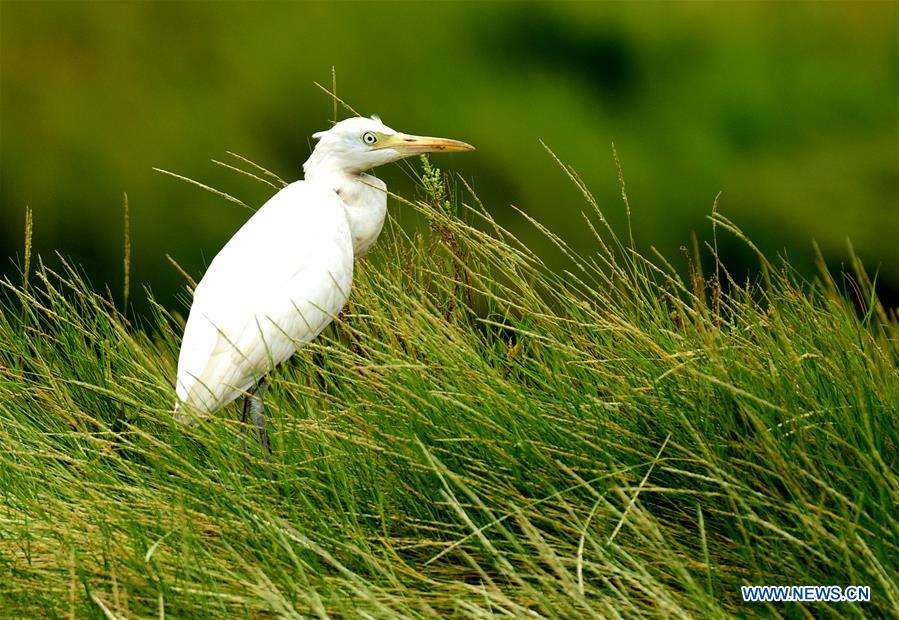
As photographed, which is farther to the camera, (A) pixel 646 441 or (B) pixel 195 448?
(B) pixel 195 448

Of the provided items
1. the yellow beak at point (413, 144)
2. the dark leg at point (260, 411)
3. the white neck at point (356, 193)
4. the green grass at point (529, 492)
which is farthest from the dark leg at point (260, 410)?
the yellow beak at point (413, 144)

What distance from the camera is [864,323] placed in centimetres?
153

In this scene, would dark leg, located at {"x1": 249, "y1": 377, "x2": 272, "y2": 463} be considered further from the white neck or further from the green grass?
the white neck

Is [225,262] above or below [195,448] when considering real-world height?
above

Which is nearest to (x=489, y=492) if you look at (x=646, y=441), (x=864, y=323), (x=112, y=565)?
(x=646, y=441)

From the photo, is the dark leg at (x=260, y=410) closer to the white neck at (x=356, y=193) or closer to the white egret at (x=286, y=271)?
the white egret at (x=286, y=271)

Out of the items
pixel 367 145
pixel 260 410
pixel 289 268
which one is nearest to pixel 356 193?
pixel 367 145

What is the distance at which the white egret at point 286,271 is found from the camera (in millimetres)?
1871

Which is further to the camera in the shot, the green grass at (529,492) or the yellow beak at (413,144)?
the yellow beak at (413,144)

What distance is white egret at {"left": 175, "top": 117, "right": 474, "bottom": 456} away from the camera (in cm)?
187

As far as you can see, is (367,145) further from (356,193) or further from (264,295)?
(264,295)

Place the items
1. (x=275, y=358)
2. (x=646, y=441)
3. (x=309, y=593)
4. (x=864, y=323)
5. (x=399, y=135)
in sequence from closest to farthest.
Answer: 1. (x=309, y=593)
2. (x=646, y=441)
3. (x=864, y=323)
4. (x=275, y=358)
5. (x=399, y=135)

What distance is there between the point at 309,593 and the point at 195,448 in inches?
19.5

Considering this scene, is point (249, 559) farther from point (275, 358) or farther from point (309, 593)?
point (275, 358)
